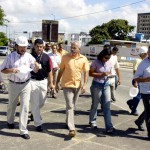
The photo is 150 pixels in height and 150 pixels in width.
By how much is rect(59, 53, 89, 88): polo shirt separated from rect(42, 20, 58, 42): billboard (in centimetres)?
1630

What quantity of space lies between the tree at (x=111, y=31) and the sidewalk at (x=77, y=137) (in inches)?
2715

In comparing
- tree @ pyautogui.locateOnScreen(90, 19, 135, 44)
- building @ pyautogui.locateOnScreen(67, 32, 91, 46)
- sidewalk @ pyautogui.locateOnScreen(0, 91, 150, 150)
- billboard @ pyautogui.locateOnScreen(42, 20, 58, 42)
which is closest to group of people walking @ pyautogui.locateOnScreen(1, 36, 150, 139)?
sidewalk @ pyautogui.locateOnScreen(0, 91, 150, 150)

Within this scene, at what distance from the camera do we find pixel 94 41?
76.2m

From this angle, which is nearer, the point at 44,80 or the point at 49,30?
the point at 44,80

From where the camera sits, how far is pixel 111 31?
78.3m

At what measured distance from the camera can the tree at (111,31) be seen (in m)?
75.9

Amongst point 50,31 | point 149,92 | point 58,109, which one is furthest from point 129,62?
point 149,92

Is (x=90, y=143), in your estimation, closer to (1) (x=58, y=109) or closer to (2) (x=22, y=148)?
(2) (x=22, y=148)

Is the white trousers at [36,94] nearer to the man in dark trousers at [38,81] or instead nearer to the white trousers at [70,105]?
the man in dark trousers at [38,81]

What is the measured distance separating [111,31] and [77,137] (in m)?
73.9

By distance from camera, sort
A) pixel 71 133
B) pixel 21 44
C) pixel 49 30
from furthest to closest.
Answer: pixel 49 30, pixel 71 133, pixel 21 44

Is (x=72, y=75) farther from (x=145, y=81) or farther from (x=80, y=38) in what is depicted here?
(x=80, y=38)

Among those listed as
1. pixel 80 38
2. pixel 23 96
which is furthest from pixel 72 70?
pixel 80 38

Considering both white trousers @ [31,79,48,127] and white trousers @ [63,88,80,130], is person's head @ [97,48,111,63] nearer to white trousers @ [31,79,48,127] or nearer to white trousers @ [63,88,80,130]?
white trousers @ [63,88,80,130]
